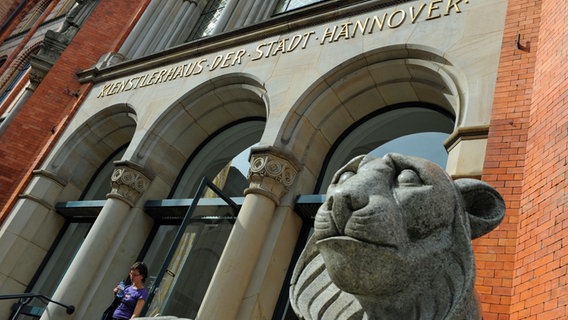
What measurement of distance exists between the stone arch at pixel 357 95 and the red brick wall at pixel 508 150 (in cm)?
94

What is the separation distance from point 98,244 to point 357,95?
4.44 metres

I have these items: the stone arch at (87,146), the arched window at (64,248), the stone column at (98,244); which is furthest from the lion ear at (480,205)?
the stone arch at (87,146)

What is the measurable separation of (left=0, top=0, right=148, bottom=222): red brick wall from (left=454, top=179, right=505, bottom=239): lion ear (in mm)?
9516

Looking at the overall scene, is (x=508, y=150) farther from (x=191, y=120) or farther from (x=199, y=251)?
(x=191, y=120)

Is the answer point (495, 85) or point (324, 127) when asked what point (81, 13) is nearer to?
point (324, 127)

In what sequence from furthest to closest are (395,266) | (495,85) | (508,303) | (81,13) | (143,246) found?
1. (81,13)
2. (143,246)
3. (495,85)
4. (508,303)
5. (395,266)

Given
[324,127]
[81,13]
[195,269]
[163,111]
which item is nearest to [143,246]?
[195,269]

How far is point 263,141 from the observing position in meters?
6.28

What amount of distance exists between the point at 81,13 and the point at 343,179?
13.2m

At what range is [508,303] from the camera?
350 cm

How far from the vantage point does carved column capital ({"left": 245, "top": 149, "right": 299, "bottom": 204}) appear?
19.5ft

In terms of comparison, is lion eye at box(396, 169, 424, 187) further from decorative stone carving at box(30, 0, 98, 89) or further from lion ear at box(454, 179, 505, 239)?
decorative stone carving at box(30, 0, 98, 89)

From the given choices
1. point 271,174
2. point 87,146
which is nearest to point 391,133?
point 271,174

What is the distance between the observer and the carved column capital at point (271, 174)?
234 inches
